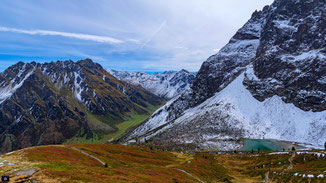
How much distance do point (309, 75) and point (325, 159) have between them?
175 meters

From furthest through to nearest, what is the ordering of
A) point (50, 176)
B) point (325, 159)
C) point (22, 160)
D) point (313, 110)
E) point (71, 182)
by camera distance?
point (313, 110) < point (325, 159) < point (22, 160) < point (50, 176) < point (71, 182)

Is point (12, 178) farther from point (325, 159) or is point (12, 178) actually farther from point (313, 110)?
point (313, 110)

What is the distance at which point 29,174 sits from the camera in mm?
33812

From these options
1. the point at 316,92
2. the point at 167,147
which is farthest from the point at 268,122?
the point at 167,147

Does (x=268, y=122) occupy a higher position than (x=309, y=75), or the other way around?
(x=309, y=75)

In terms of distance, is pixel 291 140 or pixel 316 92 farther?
pixel 316 92

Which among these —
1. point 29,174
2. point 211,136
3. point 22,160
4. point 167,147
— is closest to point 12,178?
point 29,174

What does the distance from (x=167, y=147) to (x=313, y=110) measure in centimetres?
14727

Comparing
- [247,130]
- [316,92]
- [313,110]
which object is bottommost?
[247,130]

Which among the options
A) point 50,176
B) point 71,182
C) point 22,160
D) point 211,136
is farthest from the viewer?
point 211,136

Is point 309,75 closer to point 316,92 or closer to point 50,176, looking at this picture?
point 316,92

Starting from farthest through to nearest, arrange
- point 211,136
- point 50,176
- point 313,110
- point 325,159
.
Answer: point 211,136 < point 313,110 < point 325,159 < point 50,176

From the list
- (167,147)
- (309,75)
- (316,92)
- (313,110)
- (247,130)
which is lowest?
(167,147)

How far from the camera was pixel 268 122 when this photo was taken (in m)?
192
